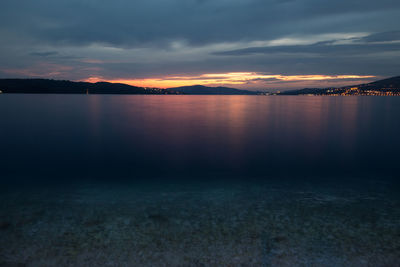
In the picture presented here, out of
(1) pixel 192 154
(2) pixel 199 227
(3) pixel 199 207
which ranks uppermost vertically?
(1) pixel 192 154

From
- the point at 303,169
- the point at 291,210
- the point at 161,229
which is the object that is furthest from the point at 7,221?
the point at 303,169

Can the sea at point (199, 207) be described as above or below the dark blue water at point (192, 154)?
below

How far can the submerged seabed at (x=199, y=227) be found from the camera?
688cm

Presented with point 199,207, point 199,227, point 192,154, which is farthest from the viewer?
point 192,154

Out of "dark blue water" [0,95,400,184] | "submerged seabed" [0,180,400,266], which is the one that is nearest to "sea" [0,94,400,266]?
"submerged seabed" [0,180,400,266]

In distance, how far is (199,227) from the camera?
8.35m

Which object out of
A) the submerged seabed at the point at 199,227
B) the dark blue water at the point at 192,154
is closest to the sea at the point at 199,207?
the submerged seabed at the point at 199,227

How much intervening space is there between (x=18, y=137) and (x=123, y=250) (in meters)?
25.1

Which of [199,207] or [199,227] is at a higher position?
[199,207]

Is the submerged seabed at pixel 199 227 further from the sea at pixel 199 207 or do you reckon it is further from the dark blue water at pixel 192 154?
the dark blue water at pixel 192 154

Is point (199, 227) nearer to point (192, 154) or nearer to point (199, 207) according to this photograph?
point (199, 207)

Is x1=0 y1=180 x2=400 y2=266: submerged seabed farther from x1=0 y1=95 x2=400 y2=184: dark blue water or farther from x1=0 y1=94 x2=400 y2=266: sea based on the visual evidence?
x1=0 y1=95 x2=400 y2=184: dark blue water

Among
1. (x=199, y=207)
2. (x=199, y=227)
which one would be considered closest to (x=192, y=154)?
(x=199, y=207)

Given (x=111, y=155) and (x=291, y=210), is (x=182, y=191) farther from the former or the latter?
(x=111, y=155)
